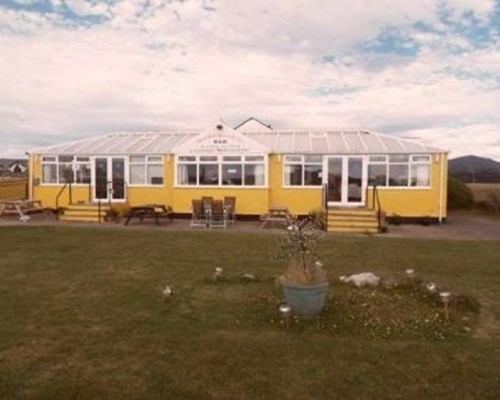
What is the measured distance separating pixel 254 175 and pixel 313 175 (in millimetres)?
2287

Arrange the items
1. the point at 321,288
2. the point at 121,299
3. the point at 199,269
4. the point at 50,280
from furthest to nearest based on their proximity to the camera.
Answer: the point at 199,269 → the point at 50,280 → the point at 121,299 → the point at 321,288

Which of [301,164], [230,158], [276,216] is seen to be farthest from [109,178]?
[301,164]

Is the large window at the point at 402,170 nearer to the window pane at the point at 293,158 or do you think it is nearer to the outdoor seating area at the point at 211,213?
the window pane at the point at 293,158

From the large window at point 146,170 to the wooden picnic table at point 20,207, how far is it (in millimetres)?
4183

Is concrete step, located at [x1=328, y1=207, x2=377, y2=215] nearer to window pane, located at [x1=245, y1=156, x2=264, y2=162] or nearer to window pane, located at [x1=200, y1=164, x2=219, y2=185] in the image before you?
window pane, located at [x1=245, y1=156, x2=264, y2=162]

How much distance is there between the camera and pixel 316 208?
2136 cm

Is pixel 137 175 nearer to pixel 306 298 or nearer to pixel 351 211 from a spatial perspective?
pixel 351 211

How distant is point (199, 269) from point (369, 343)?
16.7 feet

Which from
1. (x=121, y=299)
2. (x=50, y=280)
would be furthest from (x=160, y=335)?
(x=50, y=280)

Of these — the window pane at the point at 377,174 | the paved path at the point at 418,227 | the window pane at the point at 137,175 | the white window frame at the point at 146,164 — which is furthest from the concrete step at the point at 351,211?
the window pane at the point at 137,175

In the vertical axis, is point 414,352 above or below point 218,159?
below

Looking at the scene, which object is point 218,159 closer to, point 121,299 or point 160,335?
point 121,299

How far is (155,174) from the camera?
74.9 feet

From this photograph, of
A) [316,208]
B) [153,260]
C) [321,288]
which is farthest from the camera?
[316,208]
